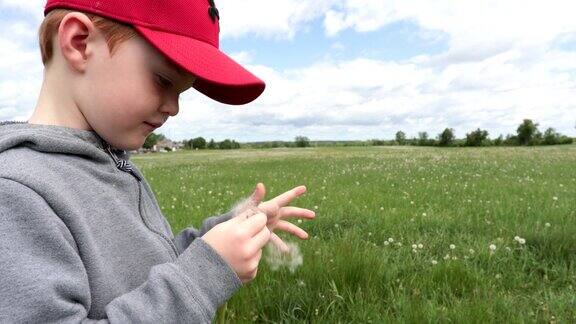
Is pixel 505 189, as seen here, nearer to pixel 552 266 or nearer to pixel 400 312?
pixel 552 266

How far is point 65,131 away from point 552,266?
4.70m

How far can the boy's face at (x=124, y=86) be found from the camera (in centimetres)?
196

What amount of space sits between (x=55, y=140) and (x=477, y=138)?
101 m

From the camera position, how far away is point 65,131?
78.5 inches

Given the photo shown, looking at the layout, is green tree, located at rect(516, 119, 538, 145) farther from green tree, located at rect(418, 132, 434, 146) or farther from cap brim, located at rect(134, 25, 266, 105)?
cap brim, located at rect(134, 25, 266, 105)

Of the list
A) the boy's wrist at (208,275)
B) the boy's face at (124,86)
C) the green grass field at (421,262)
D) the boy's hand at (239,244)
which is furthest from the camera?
the green grass field at (421,262)

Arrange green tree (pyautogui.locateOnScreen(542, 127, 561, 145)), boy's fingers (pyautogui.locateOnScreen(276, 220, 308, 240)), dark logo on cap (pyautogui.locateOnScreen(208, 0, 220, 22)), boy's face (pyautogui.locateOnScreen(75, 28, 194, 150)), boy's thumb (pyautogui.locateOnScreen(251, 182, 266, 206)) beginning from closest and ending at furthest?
boy's face (pyautogui.locateOnScreen(75, 28, 194, 150)) < dark logo on cap (pyautogui.locateOnScreen(208, 0, 220, 22)) < boy's thumb (pyautogui.locateOnScreen(251, 182, 266, 206)) < boy's fingers (pyautogui.locateOnScreen(276, 220, 308, 240)) < green tree (pyautogui.locateOnScreen(542, 127, 561, 145))

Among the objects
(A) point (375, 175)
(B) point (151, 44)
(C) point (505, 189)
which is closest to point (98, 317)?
(B) point (151, 44)

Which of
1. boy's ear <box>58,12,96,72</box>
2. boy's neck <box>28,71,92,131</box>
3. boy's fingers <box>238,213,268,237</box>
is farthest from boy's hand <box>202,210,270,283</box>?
boy's ear <box>58,12,96,72</box>

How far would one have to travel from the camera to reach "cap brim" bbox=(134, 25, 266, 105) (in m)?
1.96

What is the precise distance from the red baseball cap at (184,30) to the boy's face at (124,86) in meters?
0.08

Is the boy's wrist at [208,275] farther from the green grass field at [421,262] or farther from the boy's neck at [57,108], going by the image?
the green grass field at [421,262]

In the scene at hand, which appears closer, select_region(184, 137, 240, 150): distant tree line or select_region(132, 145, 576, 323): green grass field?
select_region(132, 145, 576, 323): green grass field

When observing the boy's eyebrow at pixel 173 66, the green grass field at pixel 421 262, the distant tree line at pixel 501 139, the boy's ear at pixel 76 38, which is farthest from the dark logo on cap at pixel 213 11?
the distant tree line at pixel 501 139
